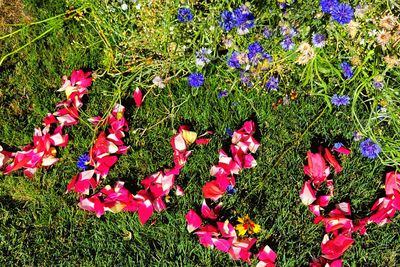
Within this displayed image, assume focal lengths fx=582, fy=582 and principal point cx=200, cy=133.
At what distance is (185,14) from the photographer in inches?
102

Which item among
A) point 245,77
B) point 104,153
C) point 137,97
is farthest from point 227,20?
point 104,153

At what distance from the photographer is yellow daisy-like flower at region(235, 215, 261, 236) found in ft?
7.70

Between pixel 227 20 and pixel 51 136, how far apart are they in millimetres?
933

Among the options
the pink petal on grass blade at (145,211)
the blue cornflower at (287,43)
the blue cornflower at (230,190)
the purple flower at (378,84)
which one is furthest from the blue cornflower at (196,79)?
the purple flower at (378,84)

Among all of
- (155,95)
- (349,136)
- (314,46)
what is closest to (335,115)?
(349,136)

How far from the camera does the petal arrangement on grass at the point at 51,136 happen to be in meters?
2.54

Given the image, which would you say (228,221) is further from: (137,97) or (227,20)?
(227,20)

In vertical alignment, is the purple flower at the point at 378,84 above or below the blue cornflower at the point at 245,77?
below

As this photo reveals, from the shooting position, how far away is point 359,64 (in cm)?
253

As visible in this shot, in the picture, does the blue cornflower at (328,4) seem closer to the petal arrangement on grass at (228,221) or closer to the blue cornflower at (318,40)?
the blue cornflower at (318,40)

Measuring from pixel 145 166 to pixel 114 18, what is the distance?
74cm

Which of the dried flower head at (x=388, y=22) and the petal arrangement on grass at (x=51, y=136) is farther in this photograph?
the petal arrangement on grass at (x=51, y=136)

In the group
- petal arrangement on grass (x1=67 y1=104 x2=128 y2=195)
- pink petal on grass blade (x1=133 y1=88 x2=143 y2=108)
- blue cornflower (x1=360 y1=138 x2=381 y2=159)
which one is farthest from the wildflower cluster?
blue cornflower (x1=360 y1=138 x2=381 y2=159)

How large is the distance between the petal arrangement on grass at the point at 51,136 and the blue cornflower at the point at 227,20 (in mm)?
704
